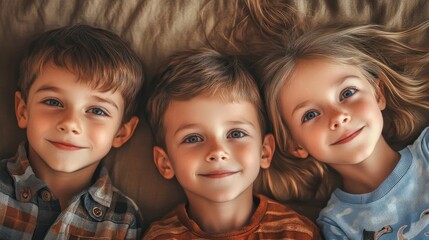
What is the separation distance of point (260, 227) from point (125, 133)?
411mm

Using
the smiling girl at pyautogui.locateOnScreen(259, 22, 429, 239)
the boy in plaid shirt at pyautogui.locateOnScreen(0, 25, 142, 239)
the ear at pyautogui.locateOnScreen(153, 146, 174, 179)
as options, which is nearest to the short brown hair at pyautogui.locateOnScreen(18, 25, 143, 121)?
the boy in plaid shirt at pyautogui.locateOnScreen(0, 25, 142, 239)

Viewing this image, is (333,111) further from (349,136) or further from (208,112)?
(208,112)

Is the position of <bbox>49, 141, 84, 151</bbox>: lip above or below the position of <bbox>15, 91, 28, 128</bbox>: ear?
below

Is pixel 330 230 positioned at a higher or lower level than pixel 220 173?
lower

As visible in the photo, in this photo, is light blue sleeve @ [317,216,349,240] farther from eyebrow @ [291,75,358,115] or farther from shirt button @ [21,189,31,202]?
shirt button @ [21,189,31,202]

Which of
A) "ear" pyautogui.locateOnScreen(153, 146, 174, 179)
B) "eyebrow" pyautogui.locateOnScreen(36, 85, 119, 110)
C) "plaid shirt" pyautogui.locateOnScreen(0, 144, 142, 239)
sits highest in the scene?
"eyebrow" pyautogui.locateOnScreen(36, 85, 119, 110)

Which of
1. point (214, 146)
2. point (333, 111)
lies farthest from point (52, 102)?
point (333, 111)

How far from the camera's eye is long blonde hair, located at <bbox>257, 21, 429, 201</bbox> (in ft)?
4.84

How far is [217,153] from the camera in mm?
1389

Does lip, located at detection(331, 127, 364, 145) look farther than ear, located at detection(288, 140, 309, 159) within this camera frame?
No

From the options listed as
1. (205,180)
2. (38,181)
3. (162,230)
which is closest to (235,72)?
(205,180)

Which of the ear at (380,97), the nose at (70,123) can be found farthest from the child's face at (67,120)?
the ear at (380,97)

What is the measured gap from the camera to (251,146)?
1.44 meters

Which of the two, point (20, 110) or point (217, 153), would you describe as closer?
point (217, 153)
